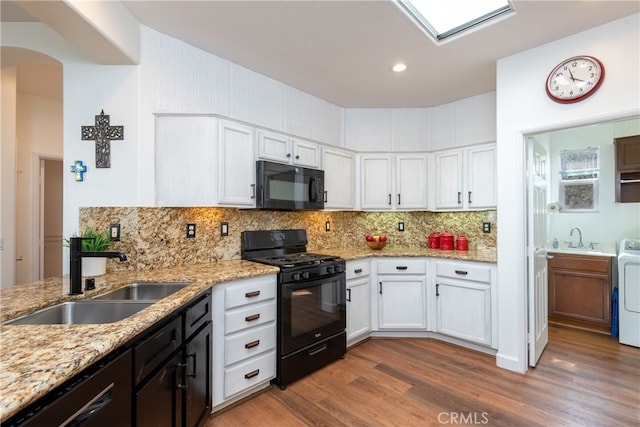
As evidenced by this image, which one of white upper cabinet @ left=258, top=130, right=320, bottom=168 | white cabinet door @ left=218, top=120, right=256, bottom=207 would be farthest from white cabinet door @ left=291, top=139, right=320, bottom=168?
white cabinet door @ left=218, top=120, right=256, bottom=207

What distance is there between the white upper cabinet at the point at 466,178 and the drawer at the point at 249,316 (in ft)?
7.81

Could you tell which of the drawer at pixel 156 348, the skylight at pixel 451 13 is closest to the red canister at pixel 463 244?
the skylight at pixel 451 13

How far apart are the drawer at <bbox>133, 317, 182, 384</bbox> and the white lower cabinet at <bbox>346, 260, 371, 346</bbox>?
5.82ft

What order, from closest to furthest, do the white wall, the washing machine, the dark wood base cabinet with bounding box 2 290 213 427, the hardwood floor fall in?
the dark wood base cabinet with bounding box 2 290 213 427
the hardwood floor
the white wall
the washing machine

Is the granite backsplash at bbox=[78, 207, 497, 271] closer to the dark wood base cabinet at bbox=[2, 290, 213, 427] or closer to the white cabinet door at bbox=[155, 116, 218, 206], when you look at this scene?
the white cabinet door at bbox=[155, 116, 218, 206]

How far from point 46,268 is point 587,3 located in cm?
634

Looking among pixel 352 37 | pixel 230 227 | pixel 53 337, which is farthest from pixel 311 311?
pixel 352 37

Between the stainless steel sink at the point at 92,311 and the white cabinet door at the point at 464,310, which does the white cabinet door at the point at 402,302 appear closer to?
the white cabinet door at the point at 464,310

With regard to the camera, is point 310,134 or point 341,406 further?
point 310,134

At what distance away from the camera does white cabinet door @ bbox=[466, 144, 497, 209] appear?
3215 millimetres

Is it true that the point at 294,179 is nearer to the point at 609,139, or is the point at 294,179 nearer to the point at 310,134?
the point at 310,134

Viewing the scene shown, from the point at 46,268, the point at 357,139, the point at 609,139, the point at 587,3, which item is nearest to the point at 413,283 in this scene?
the point at 357,139

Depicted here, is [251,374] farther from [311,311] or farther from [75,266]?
[75,266]

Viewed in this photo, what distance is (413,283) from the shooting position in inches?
128
